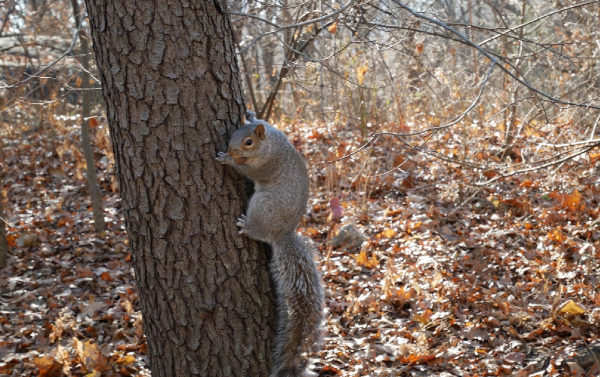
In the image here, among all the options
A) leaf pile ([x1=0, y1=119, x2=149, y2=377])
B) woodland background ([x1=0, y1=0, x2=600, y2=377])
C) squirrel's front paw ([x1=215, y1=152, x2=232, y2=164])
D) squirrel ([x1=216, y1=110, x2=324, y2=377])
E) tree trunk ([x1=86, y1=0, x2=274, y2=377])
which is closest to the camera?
tree trunk ([x1=86, y1=0, x2=274, y2=377])

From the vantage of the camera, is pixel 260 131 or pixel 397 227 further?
pixel 397 227

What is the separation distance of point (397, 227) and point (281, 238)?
300 centimetres

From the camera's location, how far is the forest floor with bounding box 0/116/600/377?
3578 mm

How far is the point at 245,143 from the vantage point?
8.45ft

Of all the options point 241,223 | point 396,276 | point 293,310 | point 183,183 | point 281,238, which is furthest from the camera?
point 396,276

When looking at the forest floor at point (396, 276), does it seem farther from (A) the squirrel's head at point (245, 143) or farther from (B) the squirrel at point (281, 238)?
(A) the squirrel's head at point (245, 143)

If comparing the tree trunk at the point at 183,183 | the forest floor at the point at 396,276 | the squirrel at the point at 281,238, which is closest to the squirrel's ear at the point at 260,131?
the squirrel at the point at 281,238

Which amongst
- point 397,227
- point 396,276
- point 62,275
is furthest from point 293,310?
point 62,275

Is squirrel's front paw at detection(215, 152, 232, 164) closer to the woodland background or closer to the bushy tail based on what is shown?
the bushy tail

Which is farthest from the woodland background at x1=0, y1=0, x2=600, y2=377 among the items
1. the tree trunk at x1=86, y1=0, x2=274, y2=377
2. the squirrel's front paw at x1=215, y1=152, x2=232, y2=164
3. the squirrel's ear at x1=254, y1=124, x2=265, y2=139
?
the squirrel's front paw at x1=215, y1=152, x2=232, y2=164

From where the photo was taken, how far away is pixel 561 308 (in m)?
3.76

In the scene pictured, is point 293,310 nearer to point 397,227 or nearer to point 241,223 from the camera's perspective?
point 241,223

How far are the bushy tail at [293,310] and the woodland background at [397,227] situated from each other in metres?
0.82

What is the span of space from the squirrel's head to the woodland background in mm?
603
